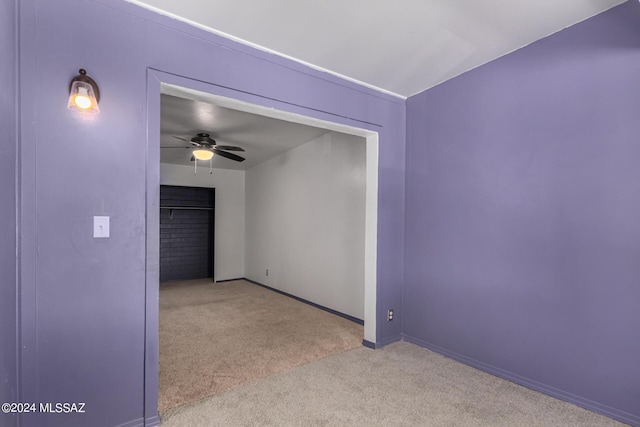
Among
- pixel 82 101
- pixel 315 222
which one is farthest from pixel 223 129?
pixel 82 101

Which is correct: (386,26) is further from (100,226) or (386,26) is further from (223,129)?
(223,129)

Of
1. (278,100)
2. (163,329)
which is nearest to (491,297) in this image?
(278,100)

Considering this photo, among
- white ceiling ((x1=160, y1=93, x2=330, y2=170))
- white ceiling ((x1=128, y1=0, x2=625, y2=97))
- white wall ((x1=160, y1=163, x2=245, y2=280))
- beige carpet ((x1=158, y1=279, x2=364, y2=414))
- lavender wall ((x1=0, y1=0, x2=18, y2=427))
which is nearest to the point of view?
lavender wall ((x1=0, y1=0, x2=18, y2=427))

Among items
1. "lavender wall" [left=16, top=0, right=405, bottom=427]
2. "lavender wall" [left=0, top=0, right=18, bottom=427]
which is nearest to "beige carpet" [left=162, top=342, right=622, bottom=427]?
"lavender wall" [left=16, top=0, right=405, bottom=427]

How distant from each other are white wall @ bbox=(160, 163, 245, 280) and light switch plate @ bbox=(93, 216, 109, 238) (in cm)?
470

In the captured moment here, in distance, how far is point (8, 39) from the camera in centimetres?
152

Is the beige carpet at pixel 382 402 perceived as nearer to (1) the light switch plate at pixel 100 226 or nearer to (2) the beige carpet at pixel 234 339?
(2) the beige carpet at pixel 234 339

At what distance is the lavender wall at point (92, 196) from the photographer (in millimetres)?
1657

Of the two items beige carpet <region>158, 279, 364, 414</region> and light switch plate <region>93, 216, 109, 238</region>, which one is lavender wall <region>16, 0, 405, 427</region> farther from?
beige carpet <region>158, 279, 364, 414</region>

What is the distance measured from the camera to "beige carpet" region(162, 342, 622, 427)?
201cm

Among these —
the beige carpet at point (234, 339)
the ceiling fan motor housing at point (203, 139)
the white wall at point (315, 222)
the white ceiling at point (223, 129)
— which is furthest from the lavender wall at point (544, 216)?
the ceiling fan motor housing at point (203, 139)

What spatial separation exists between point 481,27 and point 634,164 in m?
1.29

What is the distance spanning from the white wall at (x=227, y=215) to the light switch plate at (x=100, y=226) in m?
4.70

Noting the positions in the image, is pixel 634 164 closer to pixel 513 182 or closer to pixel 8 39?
pixel 513 182
